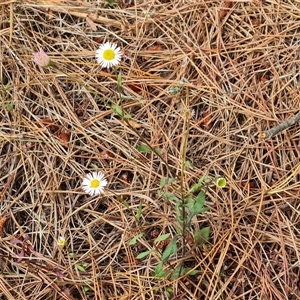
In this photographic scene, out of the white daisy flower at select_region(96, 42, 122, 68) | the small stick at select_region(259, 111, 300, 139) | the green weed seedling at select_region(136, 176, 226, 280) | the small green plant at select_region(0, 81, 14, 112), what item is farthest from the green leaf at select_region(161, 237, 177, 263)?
the small green plant at select_region(0, 81, 14, 112)

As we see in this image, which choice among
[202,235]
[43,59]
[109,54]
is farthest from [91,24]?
[202,235]

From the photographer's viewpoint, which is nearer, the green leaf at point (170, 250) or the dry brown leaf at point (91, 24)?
the green leaf at point (170, 250)

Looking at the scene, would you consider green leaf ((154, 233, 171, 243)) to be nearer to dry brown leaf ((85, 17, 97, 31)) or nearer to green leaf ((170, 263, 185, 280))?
green leaf ((170, 263, 185, 280))

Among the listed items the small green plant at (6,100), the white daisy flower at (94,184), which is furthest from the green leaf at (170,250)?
the small green plant at (6,100)

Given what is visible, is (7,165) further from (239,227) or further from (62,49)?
(239,227)

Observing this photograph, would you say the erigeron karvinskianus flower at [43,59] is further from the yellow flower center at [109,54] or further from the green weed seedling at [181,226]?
the green weed seedling at [181,226]

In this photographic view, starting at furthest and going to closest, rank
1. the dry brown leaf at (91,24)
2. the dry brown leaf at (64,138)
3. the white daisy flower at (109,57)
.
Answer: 1. the dry brown leaf at (91,24)
2. the dry brown leaf at (64,138)
3. the white daisy flower at (109,57)
